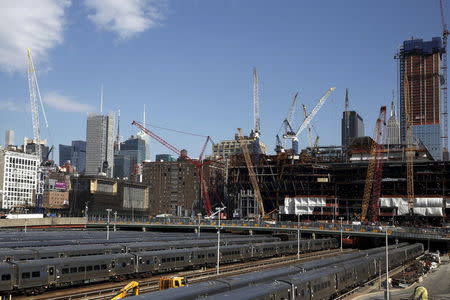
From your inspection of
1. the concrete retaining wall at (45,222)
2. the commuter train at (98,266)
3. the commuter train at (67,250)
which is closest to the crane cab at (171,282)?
the commuter train at (98,266)

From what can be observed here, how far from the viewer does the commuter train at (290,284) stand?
4028cm

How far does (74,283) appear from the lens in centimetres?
6116

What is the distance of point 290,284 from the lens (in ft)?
155

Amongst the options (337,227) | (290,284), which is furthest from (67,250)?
(337,227)

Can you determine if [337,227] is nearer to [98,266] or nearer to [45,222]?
[45,222]

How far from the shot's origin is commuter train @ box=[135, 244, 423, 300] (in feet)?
132

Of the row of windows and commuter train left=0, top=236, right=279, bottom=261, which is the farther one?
the row of windows

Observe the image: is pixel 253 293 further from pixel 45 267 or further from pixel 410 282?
pixel 410 282

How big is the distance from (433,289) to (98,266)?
4280cm

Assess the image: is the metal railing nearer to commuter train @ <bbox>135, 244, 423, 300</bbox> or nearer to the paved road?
the paved road

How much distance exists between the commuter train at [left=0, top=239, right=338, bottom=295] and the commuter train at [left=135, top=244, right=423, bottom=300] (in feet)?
63.6

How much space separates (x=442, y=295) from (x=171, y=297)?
3904 centimetres

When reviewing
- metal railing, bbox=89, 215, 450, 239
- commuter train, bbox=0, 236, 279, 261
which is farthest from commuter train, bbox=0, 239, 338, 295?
metal railing, bbox=89, 215, 450, 239

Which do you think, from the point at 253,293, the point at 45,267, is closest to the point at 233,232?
the point at 45,267
